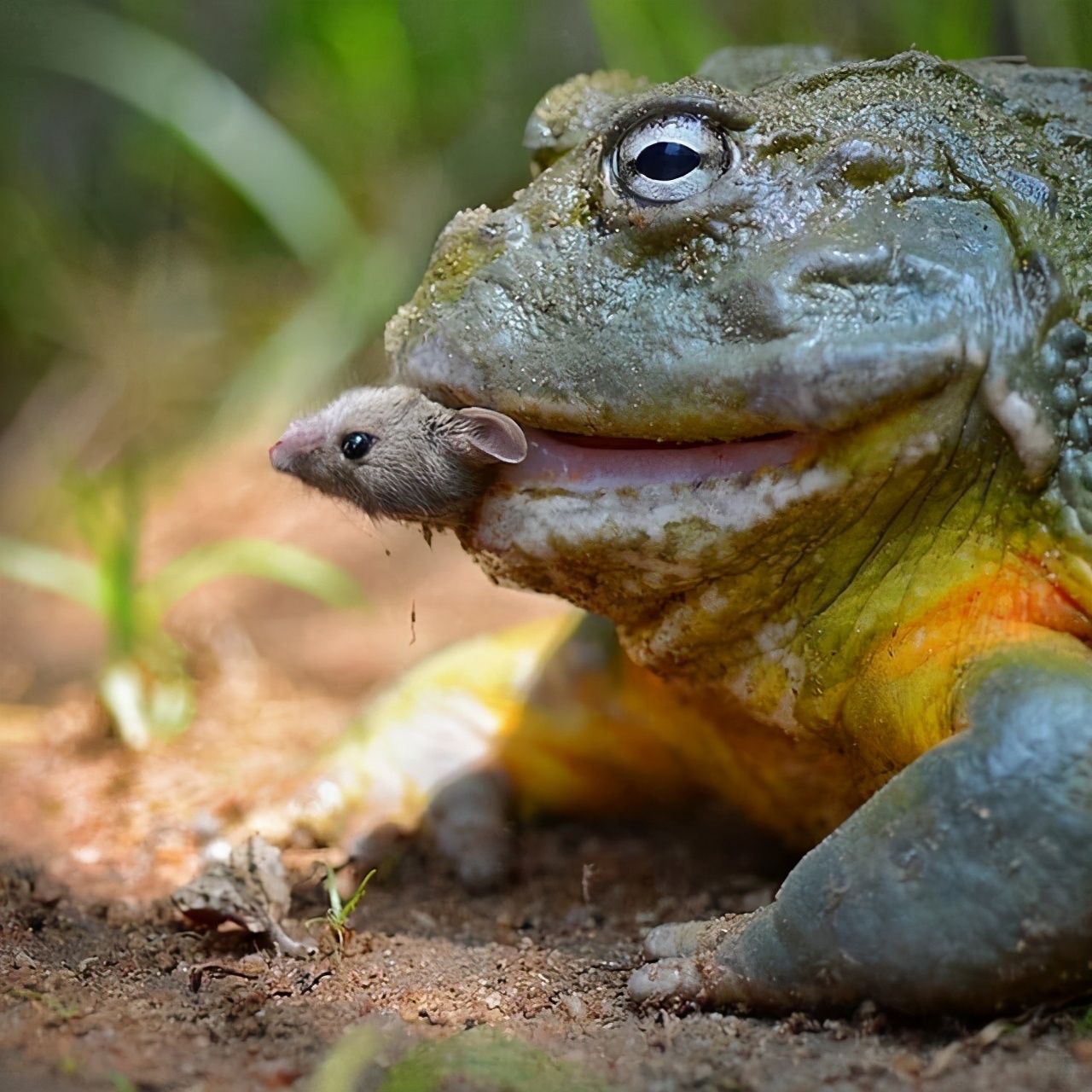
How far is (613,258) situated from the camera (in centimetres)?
259

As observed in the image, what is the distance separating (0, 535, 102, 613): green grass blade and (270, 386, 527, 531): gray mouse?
1977 millimetres

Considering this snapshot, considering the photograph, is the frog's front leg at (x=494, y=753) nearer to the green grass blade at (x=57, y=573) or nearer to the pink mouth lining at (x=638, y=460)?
the pink mouth lining at (x=638, y=460)

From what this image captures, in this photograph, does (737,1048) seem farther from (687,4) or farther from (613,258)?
(687,4)

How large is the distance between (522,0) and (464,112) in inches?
30.9

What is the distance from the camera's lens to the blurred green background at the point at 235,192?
7.05 meters

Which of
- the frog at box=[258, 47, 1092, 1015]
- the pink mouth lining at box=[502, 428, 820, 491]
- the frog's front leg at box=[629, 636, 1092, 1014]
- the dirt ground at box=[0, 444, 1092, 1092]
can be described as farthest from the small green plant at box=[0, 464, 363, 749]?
the frog's front leg at box=[629, 636, 1092, 1014]

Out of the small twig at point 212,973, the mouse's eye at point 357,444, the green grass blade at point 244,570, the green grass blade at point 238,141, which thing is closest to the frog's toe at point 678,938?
the small twig at point 212,973

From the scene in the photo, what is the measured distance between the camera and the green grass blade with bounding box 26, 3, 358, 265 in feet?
23.2

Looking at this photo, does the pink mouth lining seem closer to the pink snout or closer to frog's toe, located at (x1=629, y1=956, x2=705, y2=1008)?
the pink snout

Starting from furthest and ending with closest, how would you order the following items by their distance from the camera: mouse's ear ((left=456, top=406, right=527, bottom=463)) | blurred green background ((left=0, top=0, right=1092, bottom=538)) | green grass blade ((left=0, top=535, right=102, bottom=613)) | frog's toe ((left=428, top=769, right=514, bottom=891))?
blurred green background ((left=0, top=0, right=1092, bottom=538)) → green grass blade ((left=0, top=535, right=102, bottom=613)) → frog's toe ((left=428, top=769, right=514, bottom=891)) → mouse's ear ((left=456, top=406, right=527, bottom=463))

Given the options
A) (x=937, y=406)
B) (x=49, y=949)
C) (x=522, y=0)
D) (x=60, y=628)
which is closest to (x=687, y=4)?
(x=522, y=0)

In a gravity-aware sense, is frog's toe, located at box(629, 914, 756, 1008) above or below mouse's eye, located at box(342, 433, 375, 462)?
below

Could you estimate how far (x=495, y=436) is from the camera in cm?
262

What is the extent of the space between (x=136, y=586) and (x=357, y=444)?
2083mm
